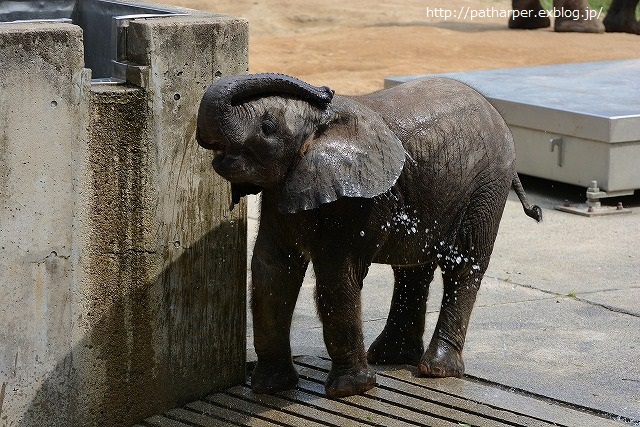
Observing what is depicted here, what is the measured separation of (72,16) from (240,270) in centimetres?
180

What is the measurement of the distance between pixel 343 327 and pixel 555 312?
77.1 inches

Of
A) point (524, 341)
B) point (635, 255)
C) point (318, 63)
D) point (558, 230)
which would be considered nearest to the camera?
point (524, 341)

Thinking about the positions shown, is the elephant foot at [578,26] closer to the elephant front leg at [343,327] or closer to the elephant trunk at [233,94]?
the elephant front leg at [343,327]

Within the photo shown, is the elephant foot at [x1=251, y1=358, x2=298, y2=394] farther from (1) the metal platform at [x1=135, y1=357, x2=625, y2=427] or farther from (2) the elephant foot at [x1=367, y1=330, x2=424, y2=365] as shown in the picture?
(2) the elephant foot at [x1=367, y1=330, x2=424, y2=365]

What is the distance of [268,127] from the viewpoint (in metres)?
4.71

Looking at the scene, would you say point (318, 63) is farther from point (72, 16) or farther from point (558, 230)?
point (72, 16)

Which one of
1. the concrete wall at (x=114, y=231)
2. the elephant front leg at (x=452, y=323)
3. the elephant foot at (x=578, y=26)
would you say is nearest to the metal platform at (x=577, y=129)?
the elephant front leg at (x=452, y=323)

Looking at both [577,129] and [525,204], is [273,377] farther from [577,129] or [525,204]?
[577,129]

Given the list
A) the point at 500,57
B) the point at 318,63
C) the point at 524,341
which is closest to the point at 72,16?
the point at 524,341

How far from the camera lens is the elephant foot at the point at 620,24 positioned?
818 inches

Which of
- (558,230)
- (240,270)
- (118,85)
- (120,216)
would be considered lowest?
(558,230)

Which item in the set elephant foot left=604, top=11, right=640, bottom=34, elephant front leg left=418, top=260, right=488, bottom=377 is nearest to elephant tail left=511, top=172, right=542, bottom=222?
elephant front leg left=418, top=260, right=488, bottom=377

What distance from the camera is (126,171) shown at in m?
4.79

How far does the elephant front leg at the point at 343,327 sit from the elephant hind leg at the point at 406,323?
1.23 feet
